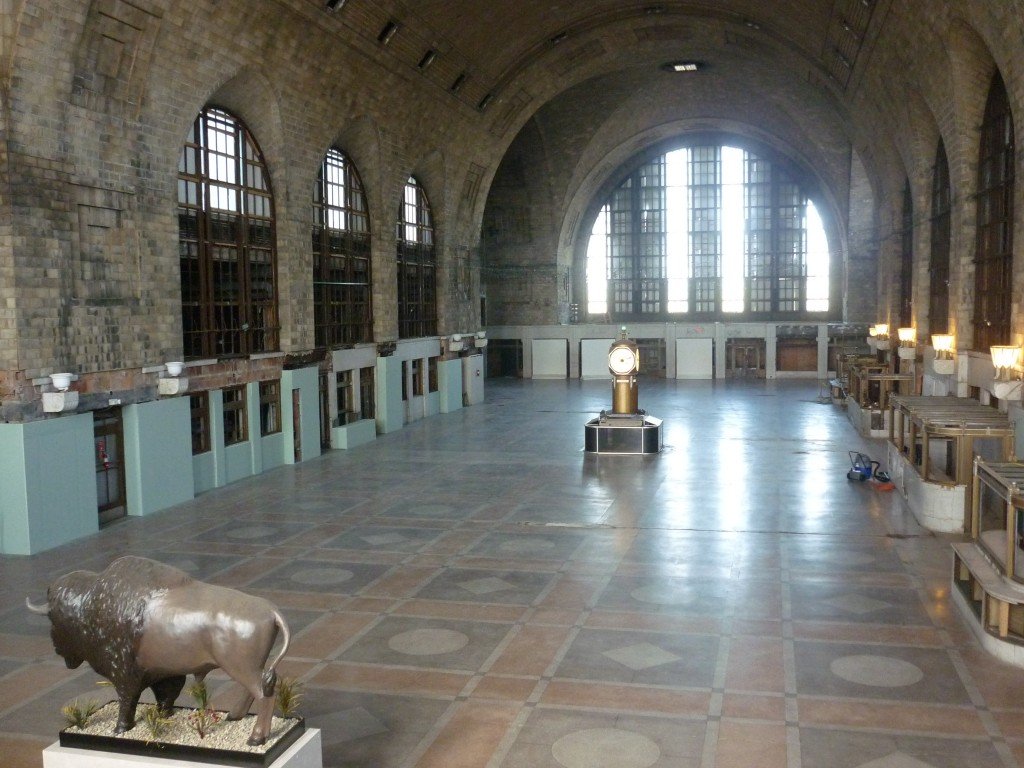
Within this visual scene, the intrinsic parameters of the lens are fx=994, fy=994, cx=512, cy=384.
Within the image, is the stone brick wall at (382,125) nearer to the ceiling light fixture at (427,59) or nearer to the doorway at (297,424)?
the ceiling light fixture at (427,59)

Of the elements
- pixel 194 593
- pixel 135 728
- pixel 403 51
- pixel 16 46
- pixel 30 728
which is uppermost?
pixel 403 51

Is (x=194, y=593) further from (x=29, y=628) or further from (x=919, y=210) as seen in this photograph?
(x=919, y=210)

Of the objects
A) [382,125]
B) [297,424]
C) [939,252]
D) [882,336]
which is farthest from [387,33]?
[882,336]

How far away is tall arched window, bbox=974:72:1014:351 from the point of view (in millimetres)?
15086

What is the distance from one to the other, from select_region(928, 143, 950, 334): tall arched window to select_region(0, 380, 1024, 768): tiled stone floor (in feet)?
18.6

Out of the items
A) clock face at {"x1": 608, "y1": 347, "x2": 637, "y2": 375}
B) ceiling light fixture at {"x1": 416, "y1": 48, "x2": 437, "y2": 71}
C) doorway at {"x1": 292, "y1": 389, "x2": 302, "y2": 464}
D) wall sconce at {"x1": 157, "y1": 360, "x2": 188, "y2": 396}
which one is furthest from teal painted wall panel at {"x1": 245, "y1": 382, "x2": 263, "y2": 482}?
ceiling light fixture at {"x1": 416, "y1": 48, "x2": 437, "y2": 71}

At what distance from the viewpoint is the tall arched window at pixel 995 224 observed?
15.1m

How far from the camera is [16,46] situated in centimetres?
1118

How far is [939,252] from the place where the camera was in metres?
20.6

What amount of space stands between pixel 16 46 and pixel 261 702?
934 cm

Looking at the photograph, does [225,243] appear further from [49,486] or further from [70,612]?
[70,612]

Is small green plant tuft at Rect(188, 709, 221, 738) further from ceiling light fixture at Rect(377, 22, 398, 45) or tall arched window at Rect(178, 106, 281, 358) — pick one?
ceiling light fixture at Rect(377, 22, 398, 45)

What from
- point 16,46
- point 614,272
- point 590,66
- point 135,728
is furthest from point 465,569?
point 614,272

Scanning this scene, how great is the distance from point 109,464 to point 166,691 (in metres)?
8.95
